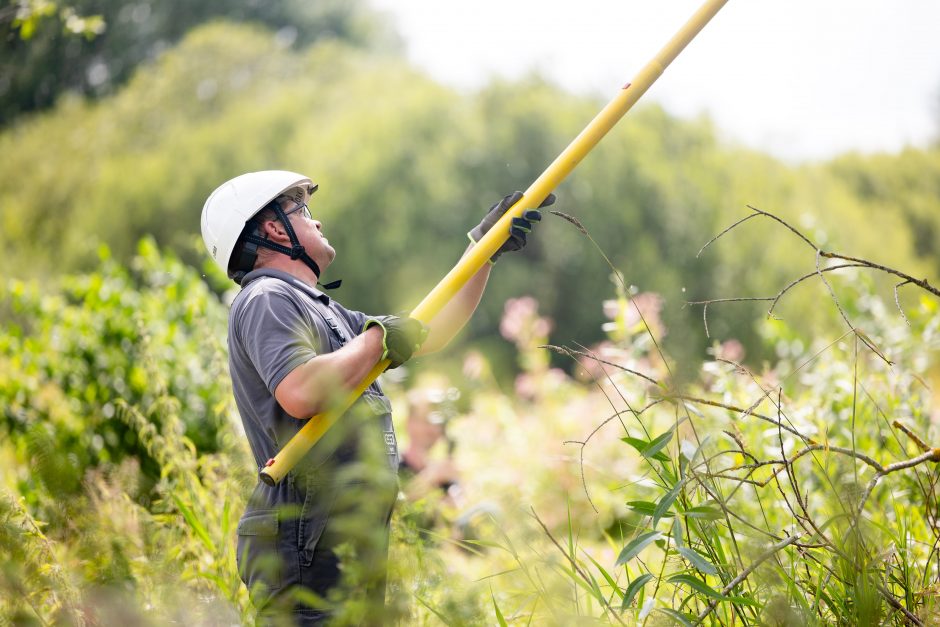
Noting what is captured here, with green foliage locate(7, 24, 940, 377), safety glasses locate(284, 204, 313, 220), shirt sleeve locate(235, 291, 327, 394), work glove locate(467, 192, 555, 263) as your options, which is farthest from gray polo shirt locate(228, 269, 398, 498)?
green foliage locate(7, 24, 940, 377)

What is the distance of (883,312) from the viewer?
4852 mm

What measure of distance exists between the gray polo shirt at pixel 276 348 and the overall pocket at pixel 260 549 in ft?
0.57

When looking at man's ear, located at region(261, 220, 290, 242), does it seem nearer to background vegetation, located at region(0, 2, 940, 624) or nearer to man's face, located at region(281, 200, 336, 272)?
man's face, located at region(281, 200, 336, 272)

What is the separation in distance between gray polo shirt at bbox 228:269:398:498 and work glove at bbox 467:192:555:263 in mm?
523

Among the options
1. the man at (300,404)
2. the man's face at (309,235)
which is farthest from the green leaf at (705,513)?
the man's face at (309,235)

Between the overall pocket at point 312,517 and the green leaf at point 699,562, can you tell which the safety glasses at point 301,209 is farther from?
the green leaf at point 699,562

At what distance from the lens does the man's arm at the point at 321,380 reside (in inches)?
81.0

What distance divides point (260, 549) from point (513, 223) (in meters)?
1.07

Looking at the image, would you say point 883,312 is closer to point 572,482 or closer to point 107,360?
point 572,482

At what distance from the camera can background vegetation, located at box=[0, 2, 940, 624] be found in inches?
82.4

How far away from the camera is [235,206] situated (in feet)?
8.50

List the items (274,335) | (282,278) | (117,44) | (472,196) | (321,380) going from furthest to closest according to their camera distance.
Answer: (117,44)
(472,196)
(282,278)
(274,335)
(321,380)

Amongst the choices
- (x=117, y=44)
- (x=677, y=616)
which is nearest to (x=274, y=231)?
(x=677, y=616)

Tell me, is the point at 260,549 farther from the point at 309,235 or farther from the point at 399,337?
the point at 309,235
